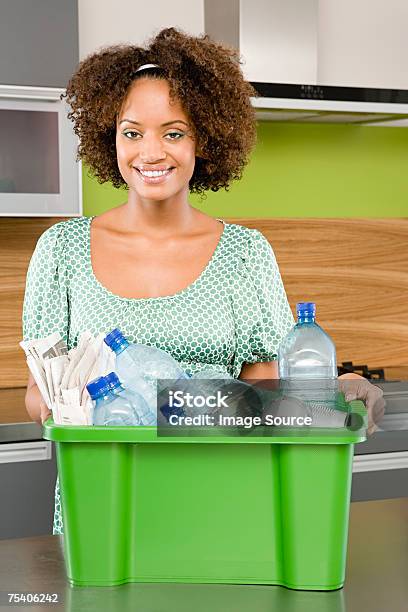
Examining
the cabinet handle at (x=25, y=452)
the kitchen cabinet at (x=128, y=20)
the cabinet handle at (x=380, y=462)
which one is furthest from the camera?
the kitchen cabinet at (x=128, y=20)

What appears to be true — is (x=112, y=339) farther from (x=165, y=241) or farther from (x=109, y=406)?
(x=165, y=241)

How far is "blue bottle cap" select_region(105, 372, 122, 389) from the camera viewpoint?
3.26ft

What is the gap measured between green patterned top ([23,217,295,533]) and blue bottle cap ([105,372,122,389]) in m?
0.45

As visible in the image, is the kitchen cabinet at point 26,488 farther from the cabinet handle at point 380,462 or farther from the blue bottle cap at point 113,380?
the blue bottle cap at point 113,380

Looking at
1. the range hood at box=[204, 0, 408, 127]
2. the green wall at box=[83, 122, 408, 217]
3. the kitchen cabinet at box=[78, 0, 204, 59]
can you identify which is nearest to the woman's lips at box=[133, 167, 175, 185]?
the range hood at box=[204, 0, 408, 127]

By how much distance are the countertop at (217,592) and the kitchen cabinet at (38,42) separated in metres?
1.71

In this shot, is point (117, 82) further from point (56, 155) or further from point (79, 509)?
point (56, 155)

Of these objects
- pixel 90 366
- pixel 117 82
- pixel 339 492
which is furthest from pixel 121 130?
pixel 339 492

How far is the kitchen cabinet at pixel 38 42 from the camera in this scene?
263cm

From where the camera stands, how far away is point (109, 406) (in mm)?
996

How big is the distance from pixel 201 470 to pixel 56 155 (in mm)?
1820

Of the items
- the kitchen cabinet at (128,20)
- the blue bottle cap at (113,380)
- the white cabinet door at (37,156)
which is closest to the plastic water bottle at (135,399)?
the blue bottle cap at (113,380)

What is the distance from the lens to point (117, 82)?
1.50 metres

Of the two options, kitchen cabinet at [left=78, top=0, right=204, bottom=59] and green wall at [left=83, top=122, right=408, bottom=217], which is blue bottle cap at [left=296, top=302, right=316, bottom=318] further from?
green wall at [left=83, top=122, right=408, bottom=217]
